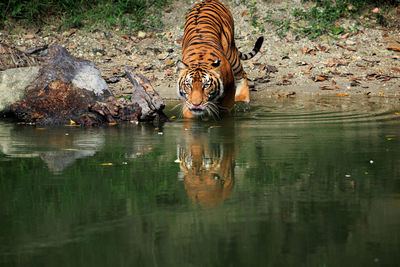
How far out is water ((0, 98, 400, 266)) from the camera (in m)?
2.56

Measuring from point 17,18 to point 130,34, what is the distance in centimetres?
223

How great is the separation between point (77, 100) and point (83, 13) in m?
5.22

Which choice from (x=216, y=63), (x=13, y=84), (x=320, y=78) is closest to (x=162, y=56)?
(x=320, y=78)

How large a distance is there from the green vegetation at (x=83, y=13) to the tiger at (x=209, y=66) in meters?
→ 2.89

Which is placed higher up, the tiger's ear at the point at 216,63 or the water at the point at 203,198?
the tiger's ear at the point at 216,63

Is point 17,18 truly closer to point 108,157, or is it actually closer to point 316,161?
point 108,157

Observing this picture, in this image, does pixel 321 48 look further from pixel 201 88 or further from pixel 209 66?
pixel 201 88

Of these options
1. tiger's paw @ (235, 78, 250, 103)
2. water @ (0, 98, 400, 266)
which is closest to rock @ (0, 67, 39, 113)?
water @ (0, 98, 400, 266)

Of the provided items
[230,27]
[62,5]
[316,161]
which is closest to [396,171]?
[316,161]

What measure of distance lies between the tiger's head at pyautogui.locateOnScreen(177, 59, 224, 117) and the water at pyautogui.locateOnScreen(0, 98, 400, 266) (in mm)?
809

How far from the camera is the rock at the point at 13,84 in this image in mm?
7109

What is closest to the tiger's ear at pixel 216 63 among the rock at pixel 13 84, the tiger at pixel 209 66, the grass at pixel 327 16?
the tiger at pixel 209 66

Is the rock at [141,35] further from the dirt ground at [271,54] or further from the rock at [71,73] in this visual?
the rock at [71,73]

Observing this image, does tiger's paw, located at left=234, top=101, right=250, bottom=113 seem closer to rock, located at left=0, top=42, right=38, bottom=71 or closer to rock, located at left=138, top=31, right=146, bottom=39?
rock, located at left=0, top=42, right=38, bottom=71
